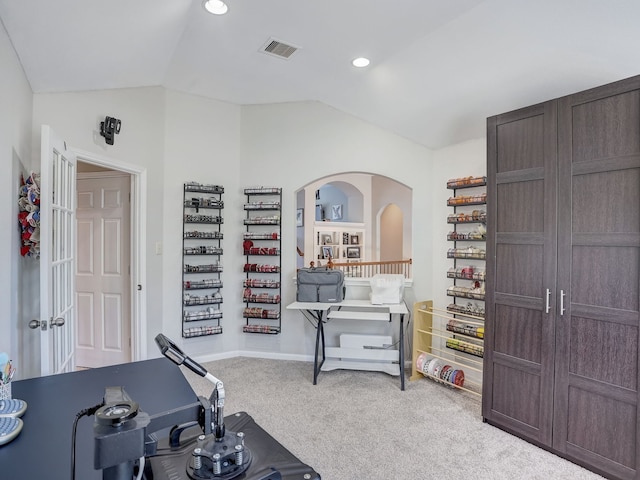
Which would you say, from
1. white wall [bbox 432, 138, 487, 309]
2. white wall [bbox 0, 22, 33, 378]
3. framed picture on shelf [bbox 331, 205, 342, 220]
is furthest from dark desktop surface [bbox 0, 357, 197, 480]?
framed picture on shelf [bbox 331, 205, 342, 220]

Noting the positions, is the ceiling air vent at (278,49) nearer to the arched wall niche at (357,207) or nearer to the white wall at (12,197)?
the white wall at (12,197)

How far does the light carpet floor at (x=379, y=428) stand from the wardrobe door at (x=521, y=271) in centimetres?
24

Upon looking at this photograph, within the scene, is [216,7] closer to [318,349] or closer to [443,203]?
[443,203]

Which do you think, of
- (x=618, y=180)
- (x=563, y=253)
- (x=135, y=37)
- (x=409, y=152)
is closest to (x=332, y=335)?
(x=409, y=152)

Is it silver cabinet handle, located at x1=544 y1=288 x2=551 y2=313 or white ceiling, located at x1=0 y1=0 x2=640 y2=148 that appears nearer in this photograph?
white ceiling, located at x1=0 y1=0 x2=640 y2=148

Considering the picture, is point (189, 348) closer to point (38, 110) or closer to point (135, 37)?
point (38, 110)

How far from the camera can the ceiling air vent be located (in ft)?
9.56

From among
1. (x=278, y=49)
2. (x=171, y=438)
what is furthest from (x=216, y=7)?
(x=171, y=438)

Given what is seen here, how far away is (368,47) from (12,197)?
99.0 inches

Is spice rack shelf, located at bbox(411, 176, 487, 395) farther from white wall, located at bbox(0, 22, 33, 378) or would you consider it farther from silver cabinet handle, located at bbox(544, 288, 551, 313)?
white wall, located at bbox(0, 22, 33, 378)

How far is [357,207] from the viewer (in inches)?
366

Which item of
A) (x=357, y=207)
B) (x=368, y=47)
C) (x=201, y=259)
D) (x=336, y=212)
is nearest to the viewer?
(x=368, y=47)

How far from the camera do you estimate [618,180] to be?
6.97ft

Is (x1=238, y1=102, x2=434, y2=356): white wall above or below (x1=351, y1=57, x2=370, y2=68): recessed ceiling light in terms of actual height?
below
